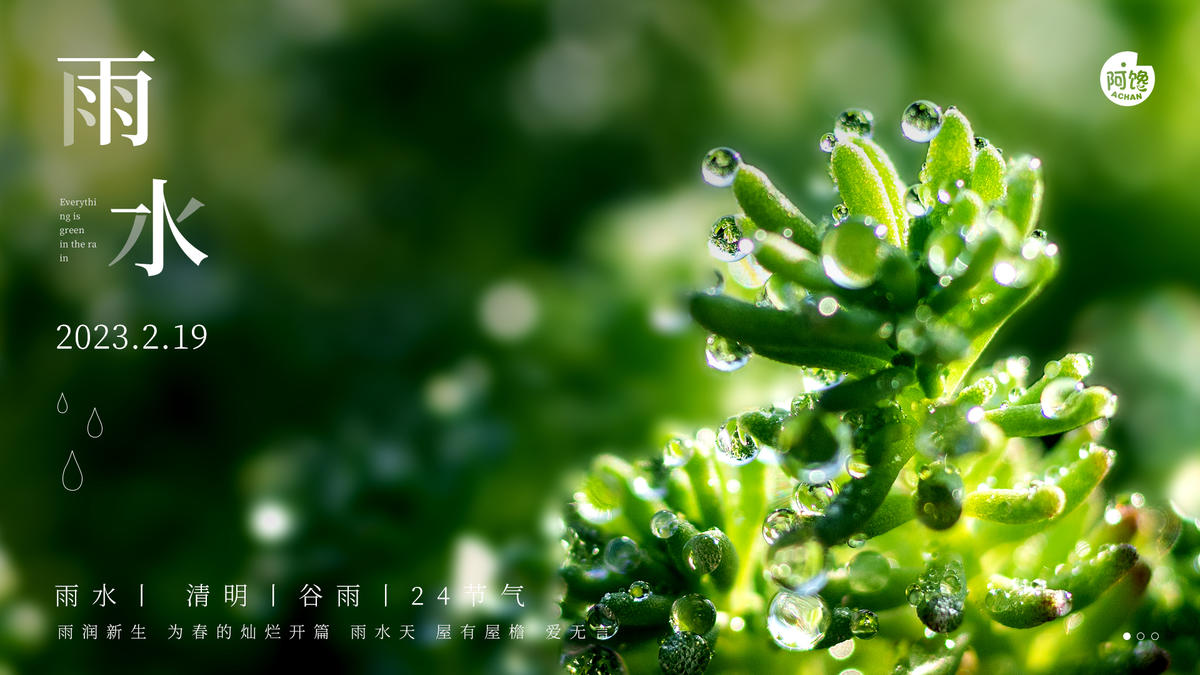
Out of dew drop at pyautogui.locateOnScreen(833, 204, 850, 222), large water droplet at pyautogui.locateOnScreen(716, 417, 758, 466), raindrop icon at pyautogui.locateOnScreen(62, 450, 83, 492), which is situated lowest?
large water droplet at pyautogui.locateOnScreen(716, 417, 758, 466)

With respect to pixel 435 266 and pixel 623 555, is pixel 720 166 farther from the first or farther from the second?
pixel 435 266

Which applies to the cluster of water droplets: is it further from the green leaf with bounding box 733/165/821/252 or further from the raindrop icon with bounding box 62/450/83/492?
the raindrop icon with bounding box 62/450/83/492

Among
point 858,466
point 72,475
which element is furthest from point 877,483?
point 72,475

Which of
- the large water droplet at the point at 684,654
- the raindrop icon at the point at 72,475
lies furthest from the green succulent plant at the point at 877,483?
the raindrop icon at the point at 72,475

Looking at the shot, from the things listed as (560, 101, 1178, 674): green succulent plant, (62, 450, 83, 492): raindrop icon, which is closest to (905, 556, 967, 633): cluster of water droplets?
(560, 101, 1178, 674): green succulent plant

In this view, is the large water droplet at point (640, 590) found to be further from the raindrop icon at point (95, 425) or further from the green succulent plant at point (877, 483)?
the raindrop icon at point (95, 425)
